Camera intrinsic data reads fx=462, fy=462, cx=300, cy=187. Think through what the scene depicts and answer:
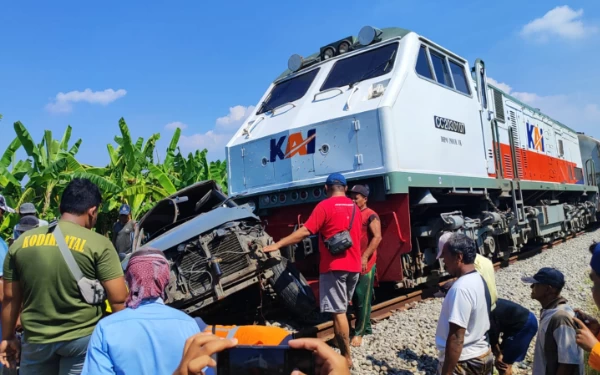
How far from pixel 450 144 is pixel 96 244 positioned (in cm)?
549

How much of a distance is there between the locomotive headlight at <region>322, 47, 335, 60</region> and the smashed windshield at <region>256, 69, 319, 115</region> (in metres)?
0.30

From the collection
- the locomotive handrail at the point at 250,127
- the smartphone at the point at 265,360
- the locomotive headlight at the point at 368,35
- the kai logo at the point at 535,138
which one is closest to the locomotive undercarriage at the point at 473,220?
the kai logo at the point at 535,138

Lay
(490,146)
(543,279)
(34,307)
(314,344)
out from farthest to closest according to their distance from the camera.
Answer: (490,146) < (543,279) < (34,307) < (314,344)

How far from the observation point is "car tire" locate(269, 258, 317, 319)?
4.88m

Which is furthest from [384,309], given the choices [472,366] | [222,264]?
[472,366]

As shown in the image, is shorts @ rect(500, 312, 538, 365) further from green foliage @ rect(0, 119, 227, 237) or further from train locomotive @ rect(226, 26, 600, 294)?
green foliage @ rect(0, 119, 227, 237)

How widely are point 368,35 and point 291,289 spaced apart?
162 inches

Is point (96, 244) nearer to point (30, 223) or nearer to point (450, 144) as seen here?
point (30, 223)

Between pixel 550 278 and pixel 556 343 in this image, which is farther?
pixel 550 278

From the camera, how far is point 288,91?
24.8ft

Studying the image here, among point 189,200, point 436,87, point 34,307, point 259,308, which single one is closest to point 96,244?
point 34,307

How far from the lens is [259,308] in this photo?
5.07 m

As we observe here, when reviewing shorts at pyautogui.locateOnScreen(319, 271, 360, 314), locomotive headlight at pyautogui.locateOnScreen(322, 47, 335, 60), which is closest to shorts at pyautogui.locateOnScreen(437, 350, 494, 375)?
shorts at pyautogui.locateOnScreen(319, 271, 360, 314)

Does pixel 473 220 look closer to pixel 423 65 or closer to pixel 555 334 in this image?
pixel 423 65
